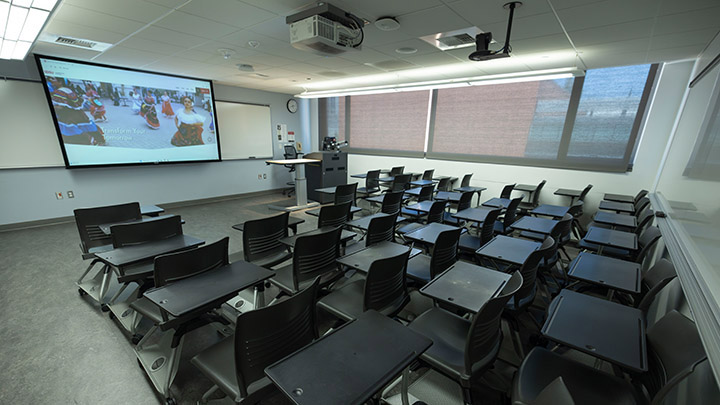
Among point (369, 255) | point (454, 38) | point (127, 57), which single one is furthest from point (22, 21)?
point (454, 38)

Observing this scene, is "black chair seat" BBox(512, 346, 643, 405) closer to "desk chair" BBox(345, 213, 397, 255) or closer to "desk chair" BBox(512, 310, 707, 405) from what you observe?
"desk chair" BBox(512, 310, 707, 405)

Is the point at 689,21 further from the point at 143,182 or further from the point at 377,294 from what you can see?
the point at 143,182

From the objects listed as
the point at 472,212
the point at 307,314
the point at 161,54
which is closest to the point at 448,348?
the point at 307,314

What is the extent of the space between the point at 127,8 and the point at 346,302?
347cm

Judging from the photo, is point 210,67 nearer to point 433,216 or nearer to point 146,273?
point 146,273

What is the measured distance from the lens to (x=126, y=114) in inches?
208

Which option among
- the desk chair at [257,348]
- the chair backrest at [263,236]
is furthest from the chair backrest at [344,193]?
the desk chair at [257,348]

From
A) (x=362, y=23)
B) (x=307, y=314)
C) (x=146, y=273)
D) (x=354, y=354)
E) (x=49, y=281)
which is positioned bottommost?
(x=49, y=281)

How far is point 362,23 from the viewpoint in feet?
9.34

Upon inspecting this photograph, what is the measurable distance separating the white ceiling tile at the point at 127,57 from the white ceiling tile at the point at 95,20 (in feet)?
2.97

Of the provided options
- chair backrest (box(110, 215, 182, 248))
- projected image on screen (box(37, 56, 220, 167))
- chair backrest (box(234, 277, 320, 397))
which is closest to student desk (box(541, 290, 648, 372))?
chair backrest (box(234, 277, 320, 397))

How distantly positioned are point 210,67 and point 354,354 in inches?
224

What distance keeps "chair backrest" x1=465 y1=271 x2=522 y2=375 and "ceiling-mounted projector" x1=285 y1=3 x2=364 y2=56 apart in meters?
2.57

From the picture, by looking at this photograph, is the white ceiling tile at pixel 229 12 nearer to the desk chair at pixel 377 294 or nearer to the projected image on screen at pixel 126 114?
the desk chair at pixel 377 294
